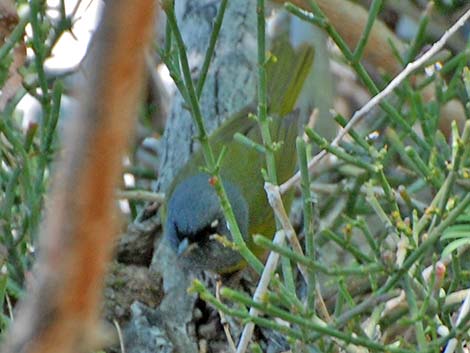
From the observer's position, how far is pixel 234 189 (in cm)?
313

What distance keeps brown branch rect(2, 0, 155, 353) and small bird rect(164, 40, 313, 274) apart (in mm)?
2067

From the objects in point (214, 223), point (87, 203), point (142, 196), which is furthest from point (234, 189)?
point (87, 203)

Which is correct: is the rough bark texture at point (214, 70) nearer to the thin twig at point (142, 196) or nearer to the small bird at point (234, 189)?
the small bird at point (234, 189)

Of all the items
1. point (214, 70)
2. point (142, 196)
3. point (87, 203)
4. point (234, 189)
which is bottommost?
point (234, 189)

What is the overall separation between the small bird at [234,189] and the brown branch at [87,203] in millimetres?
2067

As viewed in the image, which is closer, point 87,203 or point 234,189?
point 87,203

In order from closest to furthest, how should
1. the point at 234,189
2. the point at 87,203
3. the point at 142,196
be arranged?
the point at 87,203, the point at 142,196, the point at 234,189

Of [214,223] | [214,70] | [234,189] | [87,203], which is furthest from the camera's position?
[234,189]

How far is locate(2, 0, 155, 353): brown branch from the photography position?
33 cm

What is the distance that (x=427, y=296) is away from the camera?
4.62 ft

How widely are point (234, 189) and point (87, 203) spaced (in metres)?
2.80

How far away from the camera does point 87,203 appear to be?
1.09ft

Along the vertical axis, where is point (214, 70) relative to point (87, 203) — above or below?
below

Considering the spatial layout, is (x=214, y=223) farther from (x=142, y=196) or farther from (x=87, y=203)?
(x=87, y=203)
